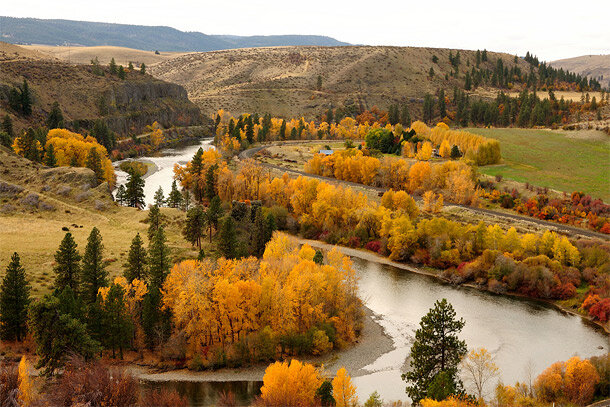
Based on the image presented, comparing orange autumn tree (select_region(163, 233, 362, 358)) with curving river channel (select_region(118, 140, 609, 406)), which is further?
orange autumn tree (select_region(163, 233, 362, 358))

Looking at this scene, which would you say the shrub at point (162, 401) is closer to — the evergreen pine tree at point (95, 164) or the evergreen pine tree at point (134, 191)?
the evergreen pine tree at point (134, 191)

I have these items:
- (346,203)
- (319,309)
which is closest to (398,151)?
(346,203)

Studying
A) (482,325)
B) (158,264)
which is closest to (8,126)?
(158,264)

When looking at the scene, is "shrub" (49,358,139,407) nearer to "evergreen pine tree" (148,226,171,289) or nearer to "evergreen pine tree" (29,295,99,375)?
"evergreen pine tree" (29,295,99,375)

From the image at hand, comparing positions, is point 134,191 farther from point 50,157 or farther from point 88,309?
point 88,309

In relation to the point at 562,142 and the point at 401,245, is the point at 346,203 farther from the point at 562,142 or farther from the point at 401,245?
the point at 562,142

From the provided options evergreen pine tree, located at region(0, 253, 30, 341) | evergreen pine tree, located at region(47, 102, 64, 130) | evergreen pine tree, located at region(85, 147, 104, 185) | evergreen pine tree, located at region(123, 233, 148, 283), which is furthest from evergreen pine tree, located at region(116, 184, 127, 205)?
evergreen pine tree, located at region(47, 102, 64, 130)

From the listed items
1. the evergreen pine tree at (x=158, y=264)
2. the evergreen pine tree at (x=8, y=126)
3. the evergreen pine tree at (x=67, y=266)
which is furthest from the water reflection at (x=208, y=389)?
the evergreen pine tree at (x=8, y=126)
